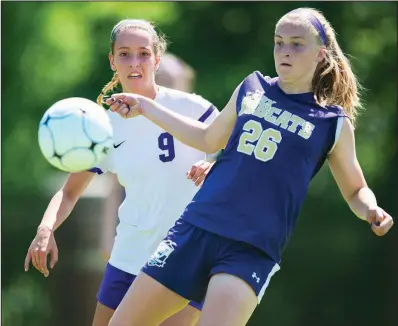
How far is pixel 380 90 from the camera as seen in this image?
14508mm

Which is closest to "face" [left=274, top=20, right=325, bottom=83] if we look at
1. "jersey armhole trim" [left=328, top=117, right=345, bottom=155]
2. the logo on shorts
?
"jersey armhole trim" [left=328, top=117, right=345, bottom=155]

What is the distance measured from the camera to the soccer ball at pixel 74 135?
17.3ft

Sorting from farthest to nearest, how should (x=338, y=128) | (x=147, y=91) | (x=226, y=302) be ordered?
(x=147, y=91)
(x=338, y=128)
(x=226, y=302)

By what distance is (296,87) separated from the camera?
546 cm

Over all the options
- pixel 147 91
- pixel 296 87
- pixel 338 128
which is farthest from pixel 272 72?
pixel 338 128

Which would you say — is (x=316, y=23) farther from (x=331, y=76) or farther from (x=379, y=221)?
(x=379, y=221)

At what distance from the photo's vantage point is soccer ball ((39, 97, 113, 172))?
207 inches

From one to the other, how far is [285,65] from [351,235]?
9.45m

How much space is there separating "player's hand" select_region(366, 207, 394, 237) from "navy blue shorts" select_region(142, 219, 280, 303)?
501 millimetres

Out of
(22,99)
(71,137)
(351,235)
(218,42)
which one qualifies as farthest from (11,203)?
(71,137)

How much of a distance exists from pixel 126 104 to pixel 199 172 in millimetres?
503

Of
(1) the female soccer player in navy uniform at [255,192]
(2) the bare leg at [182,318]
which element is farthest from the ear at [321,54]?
(2) the bare leg at [182,318]

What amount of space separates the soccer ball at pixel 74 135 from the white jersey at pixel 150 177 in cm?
65

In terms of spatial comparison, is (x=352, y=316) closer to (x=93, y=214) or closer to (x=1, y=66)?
(x=93, y=214)
